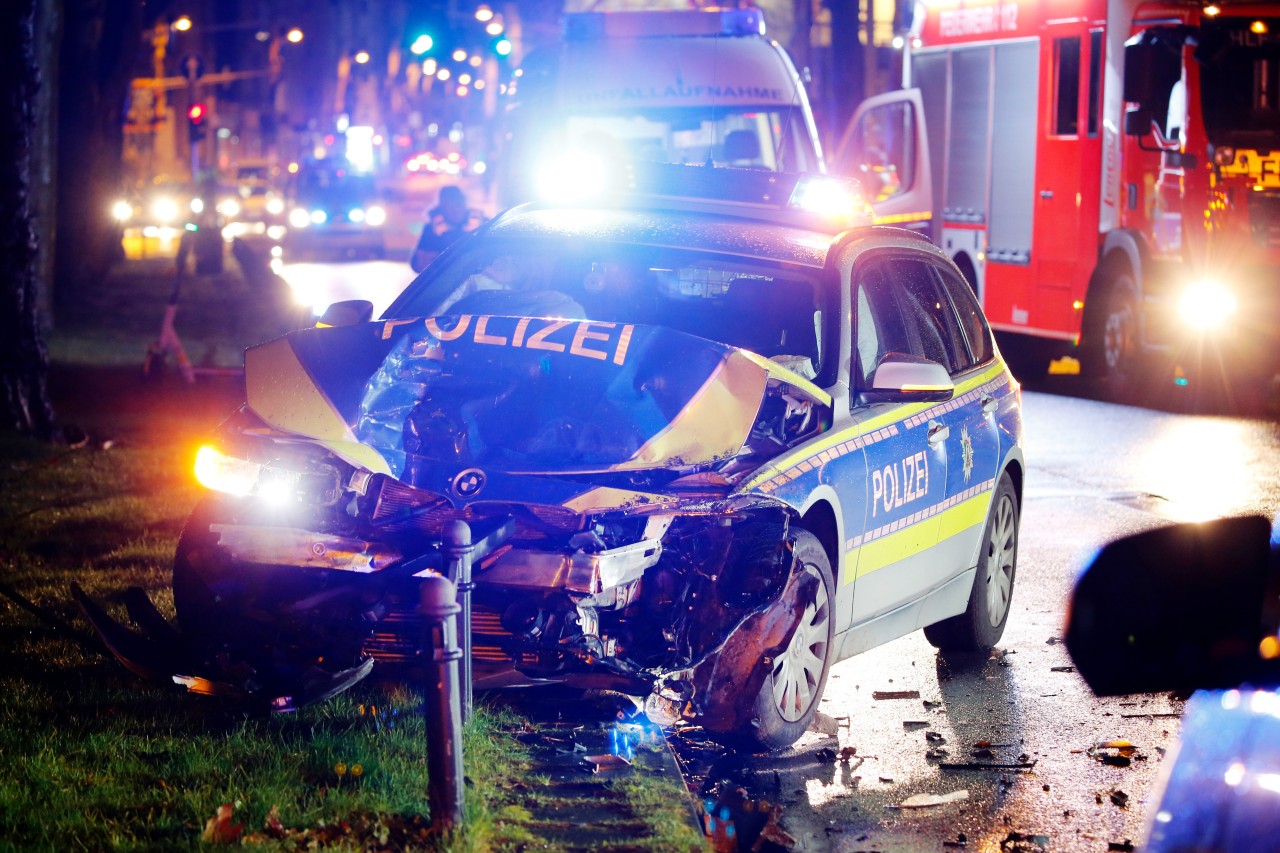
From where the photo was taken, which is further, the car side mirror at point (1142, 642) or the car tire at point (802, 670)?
the car tire at point (802, 670)

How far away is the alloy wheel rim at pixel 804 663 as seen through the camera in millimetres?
5793

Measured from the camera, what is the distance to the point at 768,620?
5672 millimetres

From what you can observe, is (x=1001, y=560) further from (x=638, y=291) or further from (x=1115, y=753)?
(x=638, y=291)

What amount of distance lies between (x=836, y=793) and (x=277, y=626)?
1.74 meters

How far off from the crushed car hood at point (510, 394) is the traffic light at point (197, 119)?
3141 cm

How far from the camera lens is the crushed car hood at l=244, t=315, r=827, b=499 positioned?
5.70 meters

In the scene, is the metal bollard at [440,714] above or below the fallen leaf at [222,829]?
above

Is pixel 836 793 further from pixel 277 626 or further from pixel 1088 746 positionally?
pixel 277 626

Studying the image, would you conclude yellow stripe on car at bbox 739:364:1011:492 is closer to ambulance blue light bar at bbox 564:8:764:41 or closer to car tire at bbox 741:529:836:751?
car tire at bbox 741:529:836:751

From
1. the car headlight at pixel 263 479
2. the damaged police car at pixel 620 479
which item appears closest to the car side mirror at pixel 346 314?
the damaged police car at pixel 620 479

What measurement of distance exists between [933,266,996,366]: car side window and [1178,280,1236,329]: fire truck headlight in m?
7.60

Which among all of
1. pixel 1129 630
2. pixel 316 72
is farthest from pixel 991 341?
pixel 316 72

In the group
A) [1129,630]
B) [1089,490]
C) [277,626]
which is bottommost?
[1089,490]

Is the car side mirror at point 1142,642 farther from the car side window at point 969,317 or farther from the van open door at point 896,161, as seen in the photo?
the van open door at point 896,161
